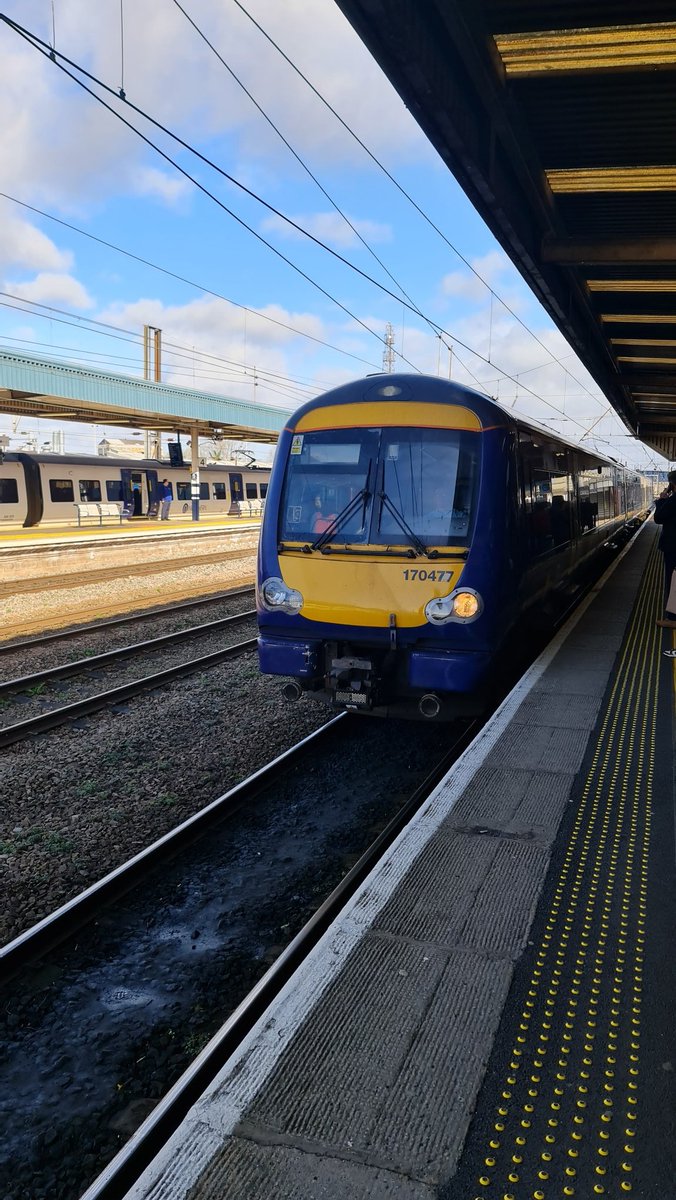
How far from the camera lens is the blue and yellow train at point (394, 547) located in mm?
5285

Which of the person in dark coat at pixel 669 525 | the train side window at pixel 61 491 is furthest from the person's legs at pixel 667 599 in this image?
the train side window at pixel 61 491

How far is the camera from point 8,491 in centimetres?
2441

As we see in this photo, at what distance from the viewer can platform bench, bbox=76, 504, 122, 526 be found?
27.4 meters

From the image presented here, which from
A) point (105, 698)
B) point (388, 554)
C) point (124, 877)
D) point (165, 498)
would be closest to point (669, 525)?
point (388, 554)

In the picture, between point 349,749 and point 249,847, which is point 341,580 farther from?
point 249,847

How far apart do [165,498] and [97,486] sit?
161 inches

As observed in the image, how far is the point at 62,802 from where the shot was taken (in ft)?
17.0

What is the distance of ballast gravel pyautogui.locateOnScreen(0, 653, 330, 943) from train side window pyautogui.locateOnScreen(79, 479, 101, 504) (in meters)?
21.2

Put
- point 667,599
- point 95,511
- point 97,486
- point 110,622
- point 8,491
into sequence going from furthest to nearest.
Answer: point 97,486 < point 95,511 < point 8,491 < point 110,622 < point 667,599

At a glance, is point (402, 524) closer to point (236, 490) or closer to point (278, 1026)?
point (278, 1026)

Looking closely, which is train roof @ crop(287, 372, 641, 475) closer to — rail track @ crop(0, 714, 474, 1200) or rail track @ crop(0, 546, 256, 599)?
rail track @ crop(0, 714, 474, 1200)

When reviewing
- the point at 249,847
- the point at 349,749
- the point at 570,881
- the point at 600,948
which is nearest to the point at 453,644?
the point at 349,749

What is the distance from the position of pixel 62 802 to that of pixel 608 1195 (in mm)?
4290

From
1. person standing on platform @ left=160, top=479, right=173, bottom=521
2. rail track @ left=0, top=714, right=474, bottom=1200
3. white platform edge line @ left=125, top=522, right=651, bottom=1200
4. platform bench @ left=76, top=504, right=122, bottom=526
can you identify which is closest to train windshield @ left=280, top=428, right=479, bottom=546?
rail track @ left=0, top=714, right=474, bottom=1200
